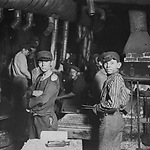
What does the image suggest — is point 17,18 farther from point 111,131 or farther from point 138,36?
point 138,36

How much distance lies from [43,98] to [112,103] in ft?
2.98

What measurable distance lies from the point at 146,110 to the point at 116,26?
155 inches

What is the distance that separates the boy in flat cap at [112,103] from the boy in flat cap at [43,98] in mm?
628

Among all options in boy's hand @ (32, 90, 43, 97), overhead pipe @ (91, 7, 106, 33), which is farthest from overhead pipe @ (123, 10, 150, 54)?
boy's hand @ (32, 90, 43, 97)

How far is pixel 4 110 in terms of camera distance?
5.77m

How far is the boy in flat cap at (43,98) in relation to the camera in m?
3.87

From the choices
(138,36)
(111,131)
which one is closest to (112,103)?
(111,131)

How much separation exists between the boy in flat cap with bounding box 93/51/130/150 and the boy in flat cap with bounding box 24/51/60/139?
2.06ft

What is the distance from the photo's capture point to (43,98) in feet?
12.7

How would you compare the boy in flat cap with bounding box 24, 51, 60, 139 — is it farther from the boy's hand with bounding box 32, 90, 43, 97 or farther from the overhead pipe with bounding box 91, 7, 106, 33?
the overhead pipe with bounding box 91, 7, 106, 33

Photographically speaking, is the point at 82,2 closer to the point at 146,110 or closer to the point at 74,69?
the point at 74,69

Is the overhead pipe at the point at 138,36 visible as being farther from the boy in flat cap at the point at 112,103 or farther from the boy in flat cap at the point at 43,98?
the boy in flat cap at the point at 43,98

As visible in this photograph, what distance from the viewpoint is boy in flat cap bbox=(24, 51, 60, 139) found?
3.87 metres

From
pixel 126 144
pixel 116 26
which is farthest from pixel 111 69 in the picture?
pixel 116 26
